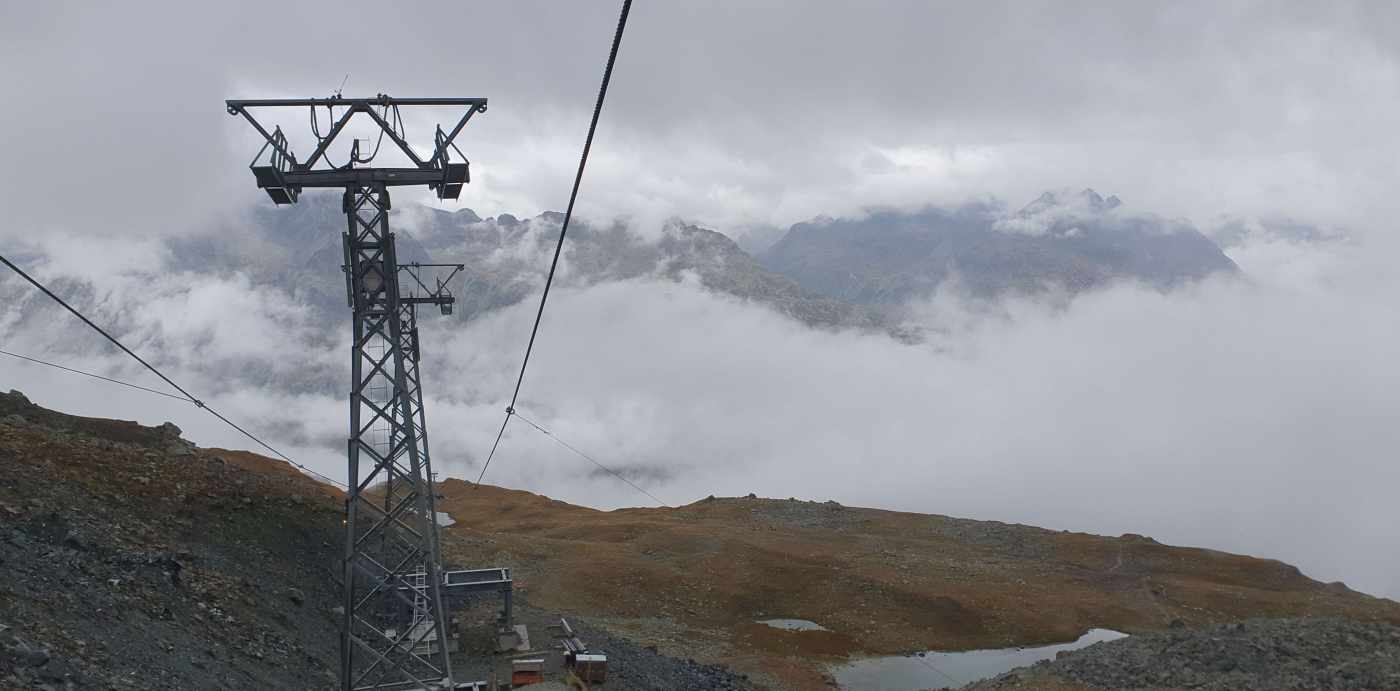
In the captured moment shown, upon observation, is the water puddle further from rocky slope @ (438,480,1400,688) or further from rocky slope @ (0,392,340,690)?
rocky slope @ (0,392,340,690)

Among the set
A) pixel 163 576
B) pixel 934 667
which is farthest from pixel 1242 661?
pixel 163 576

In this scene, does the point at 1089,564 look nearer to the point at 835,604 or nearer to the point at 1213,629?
the point at 835,604

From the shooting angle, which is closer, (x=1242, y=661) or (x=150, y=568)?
(x=150, y=568)

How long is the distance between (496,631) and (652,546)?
27603 mm

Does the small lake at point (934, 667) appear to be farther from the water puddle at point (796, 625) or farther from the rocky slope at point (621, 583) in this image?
the water puddle at point (796, 625)

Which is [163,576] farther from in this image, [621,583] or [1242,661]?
[1242,661]

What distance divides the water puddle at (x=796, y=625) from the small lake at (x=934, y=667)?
4.50 metres

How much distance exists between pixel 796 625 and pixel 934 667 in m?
8.18

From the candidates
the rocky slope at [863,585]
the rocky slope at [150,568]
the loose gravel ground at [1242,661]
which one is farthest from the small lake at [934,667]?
the rocky slope at [150,568]

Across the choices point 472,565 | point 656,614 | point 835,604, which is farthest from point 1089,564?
point 472,565

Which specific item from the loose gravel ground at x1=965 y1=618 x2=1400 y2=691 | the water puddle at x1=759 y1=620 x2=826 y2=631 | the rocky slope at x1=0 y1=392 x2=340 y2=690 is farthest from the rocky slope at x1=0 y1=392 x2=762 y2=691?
the loose gravel ground at x1=965 y1=618 x2=1400 y2=691

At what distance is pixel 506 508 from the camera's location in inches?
3118

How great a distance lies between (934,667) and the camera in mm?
44156

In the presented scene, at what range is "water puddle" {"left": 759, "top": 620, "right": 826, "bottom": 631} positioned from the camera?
48141 millimetres
